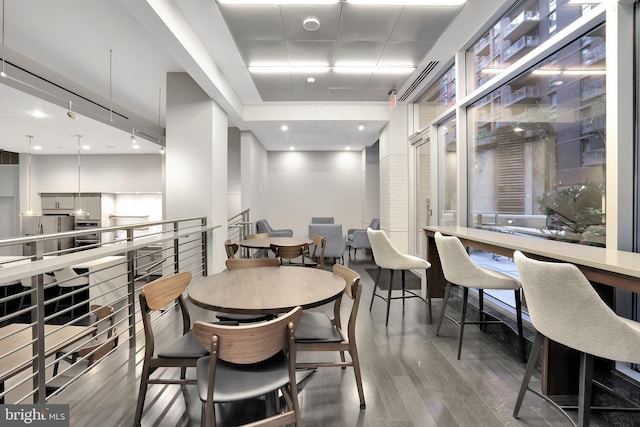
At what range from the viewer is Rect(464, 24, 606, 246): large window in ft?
6.87

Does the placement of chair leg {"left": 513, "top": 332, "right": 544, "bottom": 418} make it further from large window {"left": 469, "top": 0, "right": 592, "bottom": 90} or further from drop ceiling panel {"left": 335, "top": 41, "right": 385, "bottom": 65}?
drop ceiling panel {"left": 335, "top": 41, "right": 385, "bottom": 65}

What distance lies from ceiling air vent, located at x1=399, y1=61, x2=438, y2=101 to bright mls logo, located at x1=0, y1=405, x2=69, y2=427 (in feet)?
16.9

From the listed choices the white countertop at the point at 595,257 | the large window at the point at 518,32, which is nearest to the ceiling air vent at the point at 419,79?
the large window at the point at 518,32

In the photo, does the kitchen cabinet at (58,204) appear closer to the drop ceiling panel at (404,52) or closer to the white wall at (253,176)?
the white wall at (253,176)

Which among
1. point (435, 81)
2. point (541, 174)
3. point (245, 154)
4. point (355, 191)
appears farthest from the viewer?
point (355, 191)

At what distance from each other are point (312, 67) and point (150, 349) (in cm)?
406

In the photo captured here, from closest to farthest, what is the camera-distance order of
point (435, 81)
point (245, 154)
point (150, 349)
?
point (150, 349) → point (435, 81) → point (245, 154)

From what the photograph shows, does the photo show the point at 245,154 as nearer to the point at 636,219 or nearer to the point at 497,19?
the point at 497,19

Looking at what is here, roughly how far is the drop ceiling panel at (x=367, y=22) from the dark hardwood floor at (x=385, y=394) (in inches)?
131

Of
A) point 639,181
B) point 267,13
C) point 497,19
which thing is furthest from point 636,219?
point 267,13

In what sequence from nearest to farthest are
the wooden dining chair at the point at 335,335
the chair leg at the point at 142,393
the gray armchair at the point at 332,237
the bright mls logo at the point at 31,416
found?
the bright mls logo at the point at 31,416
the chair leg at the point at 142,393
the wooden dining chair at the point at 335,335
the gray armchair at the point at 332,237

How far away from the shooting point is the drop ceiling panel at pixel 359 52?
3.70 meters

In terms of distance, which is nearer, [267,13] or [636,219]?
[636,219]

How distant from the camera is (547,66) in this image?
8.37ft
